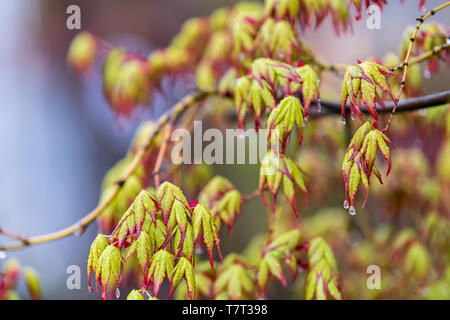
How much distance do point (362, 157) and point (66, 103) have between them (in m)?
2.97

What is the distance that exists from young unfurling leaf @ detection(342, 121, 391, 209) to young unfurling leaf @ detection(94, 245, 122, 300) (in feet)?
1.21

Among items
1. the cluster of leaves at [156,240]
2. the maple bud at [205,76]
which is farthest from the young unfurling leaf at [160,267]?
the maple bud at [205,76]

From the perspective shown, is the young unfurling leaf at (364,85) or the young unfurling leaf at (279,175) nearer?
the young unfurling leaf at (364,85)

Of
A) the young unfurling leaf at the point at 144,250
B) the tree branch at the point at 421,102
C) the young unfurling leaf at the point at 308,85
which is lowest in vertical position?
the young unfurling leaf at the point at 144,250

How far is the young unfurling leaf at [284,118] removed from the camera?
2.50 feet

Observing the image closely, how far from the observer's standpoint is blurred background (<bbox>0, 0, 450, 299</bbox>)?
3012mm

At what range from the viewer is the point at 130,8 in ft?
10.9

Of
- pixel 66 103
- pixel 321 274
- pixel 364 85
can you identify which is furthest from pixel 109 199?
pixel 66 103

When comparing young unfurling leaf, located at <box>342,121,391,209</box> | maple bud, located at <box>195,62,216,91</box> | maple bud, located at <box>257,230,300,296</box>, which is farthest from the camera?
maple bud, located at <box>195,62,216,91</box>

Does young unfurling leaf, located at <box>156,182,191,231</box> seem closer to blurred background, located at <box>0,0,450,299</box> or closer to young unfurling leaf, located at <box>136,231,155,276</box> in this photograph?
young unfurling leaf, located at <box>136,231,155,276</box>

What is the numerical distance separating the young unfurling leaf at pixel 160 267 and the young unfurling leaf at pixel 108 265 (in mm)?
51

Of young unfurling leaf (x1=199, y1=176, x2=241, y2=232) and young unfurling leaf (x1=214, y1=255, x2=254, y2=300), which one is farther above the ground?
young unfurling leaf (x1=199, y1=176, x2=241, y2=232)

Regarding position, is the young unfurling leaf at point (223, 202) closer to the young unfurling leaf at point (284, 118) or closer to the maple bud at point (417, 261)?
the young unfurling leaf at point (284, 118)

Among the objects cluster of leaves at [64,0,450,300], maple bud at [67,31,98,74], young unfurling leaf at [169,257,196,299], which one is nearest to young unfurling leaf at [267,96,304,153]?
cluster of leaves at [64,0,450,300]
